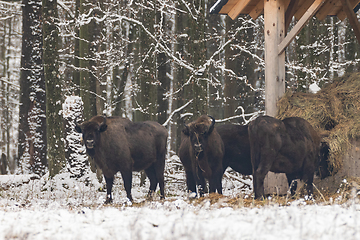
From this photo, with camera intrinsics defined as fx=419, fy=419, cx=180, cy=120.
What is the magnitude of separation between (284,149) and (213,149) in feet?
4.93

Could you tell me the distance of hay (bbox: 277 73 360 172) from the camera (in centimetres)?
888

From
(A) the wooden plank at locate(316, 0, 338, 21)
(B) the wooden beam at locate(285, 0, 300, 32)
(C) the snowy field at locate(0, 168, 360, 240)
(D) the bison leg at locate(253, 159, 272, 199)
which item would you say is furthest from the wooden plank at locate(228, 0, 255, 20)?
(C) the snowy field at locate(0, 168, 360, 240)

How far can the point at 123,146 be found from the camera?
9.09 meters

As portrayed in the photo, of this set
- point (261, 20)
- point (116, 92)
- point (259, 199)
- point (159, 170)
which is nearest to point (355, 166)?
point (259, 199)

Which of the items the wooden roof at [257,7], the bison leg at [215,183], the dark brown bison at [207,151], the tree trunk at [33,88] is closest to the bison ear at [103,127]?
the dark brown bison at [207,151]

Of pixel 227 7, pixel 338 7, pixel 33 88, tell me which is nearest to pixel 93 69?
pixel 33 88

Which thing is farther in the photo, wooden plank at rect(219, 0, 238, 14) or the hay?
wooden plank at rect(219, 0, 238, 14)

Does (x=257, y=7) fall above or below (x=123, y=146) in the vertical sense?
above

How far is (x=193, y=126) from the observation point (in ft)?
29.6

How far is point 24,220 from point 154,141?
507cm

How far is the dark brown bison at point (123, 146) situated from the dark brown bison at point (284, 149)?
2.57 m

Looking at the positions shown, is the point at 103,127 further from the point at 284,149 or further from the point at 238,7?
the point at 238,7

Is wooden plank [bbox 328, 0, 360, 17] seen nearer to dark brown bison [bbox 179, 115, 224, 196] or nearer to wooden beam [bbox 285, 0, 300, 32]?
wooden beam [bbox 285, 0, 300, 32]

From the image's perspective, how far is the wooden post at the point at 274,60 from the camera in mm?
9539
